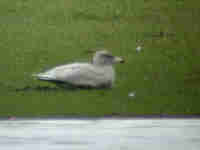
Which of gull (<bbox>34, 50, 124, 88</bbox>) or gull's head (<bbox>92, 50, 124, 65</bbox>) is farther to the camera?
gull's head (<bbox>92, 50, 124, 65</bbox>)

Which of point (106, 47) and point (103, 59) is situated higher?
point (106, 47)

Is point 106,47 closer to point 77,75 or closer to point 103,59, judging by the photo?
point 103,59

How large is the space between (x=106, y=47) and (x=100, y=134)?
2.30 m

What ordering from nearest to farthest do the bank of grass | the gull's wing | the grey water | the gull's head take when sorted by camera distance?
the grey water < the bank of grass < the gull's wing < the gull's head

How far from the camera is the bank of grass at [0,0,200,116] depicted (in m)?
3.96

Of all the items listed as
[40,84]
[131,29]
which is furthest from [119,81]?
[131,29]

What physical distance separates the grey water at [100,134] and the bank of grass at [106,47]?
0.45 m

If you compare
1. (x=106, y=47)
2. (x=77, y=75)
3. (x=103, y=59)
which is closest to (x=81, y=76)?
(x=77, y=75)

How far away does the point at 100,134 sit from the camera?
3.07 meters

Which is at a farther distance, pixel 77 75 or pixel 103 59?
pixel 103 59

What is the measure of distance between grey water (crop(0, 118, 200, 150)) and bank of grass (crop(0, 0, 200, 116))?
0.45 m

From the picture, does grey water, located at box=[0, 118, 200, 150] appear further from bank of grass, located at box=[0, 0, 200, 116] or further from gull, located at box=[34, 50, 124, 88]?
gull, located at box=[34, 50, 124, 88]

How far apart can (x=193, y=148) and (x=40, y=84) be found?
184 cm

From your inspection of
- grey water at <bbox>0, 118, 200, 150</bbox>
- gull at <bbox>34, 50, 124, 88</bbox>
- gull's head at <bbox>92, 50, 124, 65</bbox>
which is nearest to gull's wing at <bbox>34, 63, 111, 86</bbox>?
gull at <bbox>34, 50, 124, 88</bbox>
